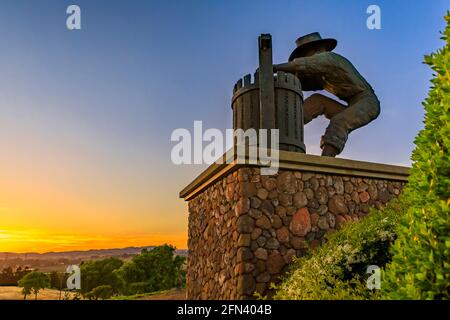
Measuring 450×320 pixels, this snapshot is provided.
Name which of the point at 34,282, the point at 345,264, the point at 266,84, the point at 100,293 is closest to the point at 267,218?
the point at 345,264

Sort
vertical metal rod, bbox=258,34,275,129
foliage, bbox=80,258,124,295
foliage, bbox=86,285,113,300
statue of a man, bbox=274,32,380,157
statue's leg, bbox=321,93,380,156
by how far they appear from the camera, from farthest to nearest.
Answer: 1. foliage, bbox=80,258,124,295
2. foliage, bbox=86,285,113,300
3. statue of a man, bbox=274,32,380,157
4. statue's leg, bbox=321,93,380,156
5. vertical metal rod, bbox=258,34,275,129

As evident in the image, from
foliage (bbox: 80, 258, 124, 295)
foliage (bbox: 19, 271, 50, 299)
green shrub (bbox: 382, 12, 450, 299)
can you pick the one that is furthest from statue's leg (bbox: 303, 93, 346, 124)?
foliage (bbox: 19, 271, 50, 299)

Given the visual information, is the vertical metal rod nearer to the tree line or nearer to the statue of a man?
the statue of a man

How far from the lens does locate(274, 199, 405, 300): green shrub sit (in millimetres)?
4132

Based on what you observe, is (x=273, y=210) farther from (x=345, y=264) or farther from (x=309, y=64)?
(x=309, y=64)

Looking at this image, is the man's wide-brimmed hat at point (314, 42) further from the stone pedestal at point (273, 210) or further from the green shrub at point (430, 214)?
the green shrub at point (430, 214)

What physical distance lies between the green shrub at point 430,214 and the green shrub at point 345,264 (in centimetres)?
126

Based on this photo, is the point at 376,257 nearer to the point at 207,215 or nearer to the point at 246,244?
the point at 246,244

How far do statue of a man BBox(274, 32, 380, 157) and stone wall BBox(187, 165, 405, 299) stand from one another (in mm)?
1082

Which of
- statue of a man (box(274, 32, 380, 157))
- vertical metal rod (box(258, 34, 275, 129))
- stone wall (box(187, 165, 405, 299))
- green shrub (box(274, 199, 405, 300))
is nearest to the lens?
green shrub (box(274, 199, 405, 300))

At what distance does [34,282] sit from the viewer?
43.0 feet
